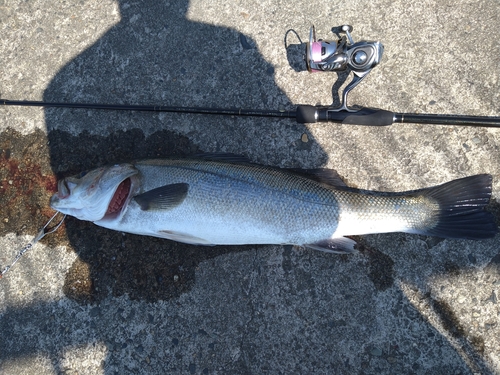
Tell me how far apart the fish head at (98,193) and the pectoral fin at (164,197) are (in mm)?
148

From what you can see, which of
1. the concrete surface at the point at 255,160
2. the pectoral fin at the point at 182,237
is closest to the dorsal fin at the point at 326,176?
the concrete surface at the point at 255,160

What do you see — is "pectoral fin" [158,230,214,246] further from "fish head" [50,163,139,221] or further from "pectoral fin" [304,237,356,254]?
"pectoral fin" [304,237,356,254]

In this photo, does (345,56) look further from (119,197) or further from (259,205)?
(119,197)

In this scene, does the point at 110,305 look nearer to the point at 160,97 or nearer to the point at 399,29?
the point at 160,97

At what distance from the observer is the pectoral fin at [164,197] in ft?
8.04

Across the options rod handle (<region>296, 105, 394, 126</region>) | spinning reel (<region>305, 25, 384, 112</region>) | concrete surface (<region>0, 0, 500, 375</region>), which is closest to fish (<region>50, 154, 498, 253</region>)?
concrete surface (<region>0, 0, 500, 375</region>)

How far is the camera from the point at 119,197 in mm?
2605

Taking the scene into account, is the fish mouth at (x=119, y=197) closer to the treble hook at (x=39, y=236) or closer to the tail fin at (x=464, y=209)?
the treble hook at (x=39, y=236)

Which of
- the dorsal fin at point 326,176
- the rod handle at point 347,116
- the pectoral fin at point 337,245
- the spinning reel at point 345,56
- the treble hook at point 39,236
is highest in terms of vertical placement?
the spinning reel at point 345,56

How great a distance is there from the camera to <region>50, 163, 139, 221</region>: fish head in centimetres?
253

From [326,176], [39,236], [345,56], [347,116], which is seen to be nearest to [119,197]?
[39,236]

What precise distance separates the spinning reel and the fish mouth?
1.62 meters

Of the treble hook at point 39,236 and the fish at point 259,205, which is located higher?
the fish at point 259,205

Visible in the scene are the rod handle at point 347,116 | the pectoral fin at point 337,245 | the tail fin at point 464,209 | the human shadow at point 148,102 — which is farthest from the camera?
the human shadow at point 148,102
